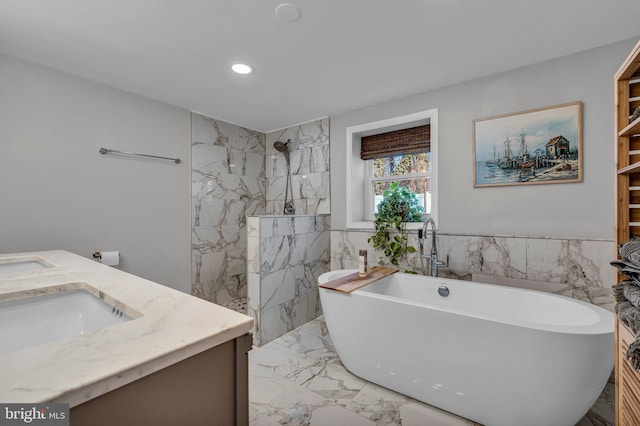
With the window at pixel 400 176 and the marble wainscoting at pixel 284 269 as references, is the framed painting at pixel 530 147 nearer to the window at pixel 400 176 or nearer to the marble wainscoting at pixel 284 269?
the window at pixel 400 176

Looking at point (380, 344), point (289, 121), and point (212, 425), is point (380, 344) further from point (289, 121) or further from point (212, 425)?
point (289, 121)

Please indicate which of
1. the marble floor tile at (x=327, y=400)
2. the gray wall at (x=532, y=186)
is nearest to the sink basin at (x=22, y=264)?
the marble floor tile at (x=327, y=400)

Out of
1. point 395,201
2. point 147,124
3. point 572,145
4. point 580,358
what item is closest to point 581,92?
point 572,145

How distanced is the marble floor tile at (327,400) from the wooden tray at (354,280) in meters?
0.64

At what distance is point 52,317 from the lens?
3.29 feet

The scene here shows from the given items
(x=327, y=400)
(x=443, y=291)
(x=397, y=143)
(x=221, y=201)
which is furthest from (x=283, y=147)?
(x=327, y=400)

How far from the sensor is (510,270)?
2.26 meters

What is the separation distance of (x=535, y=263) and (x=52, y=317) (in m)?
2.84

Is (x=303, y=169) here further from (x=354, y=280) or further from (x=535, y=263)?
(x=535, y=263)

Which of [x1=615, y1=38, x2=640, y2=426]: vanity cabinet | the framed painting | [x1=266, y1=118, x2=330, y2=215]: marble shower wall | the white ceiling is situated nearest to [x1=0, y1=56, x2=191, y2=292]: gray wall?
the white ceiling

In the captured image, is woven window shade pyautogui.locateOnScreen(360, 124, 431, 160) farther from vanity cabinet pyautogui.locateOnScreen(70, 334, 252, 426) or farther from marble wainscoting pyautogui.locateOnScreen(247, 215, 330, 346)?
vanity cabinet pyautogui.locateOnScreen(70, 334, 252, 426)

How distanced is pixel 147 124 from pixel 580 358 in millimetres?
3585

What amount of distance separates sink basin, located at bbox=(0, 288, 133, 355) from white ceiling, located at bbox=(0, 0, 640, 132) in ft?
5.10

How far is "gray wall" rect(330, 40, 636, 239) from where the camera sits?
6.36 feet
